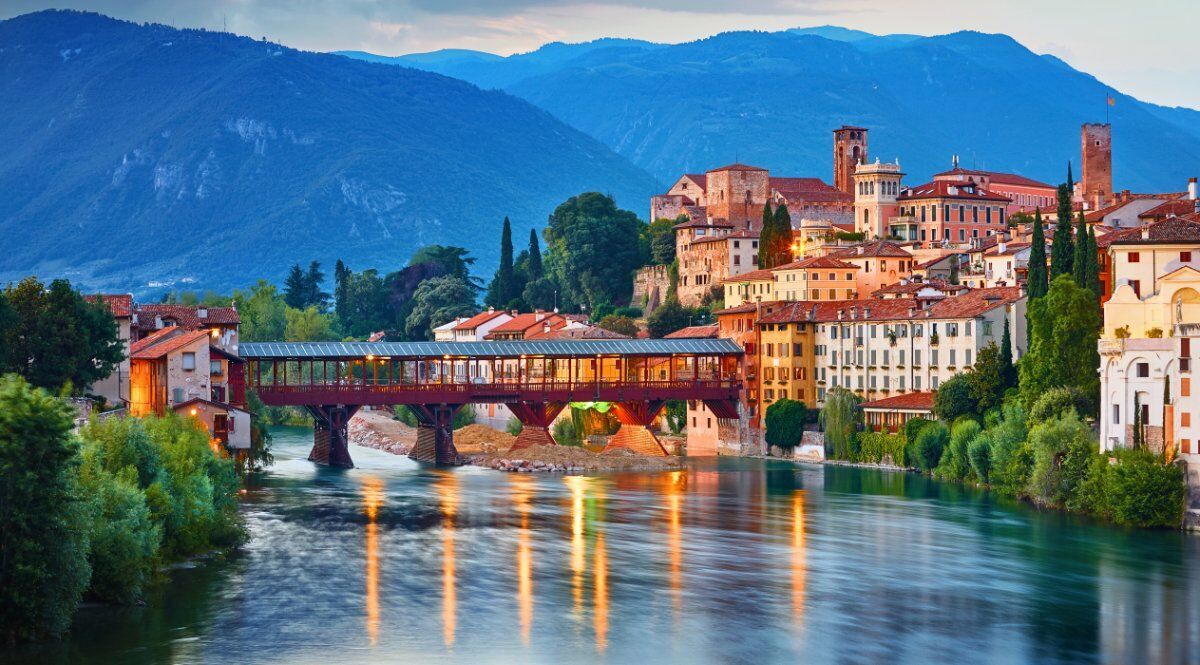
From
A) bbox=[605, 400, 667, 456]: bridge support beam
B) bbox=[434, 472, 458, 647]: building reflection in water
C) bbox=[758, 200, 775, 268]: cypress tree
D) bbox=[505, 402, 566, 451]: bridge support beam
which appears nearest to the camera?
bbox=[434, 472, 458, 647]: building reflection in water

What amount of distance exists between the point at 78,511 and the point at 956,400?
5404cm

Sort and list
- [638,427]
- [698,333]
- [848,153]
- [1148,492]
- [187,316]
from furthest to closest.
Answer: [848,153] < [698,333] < [638,427] < [187,316] < [1148,492]

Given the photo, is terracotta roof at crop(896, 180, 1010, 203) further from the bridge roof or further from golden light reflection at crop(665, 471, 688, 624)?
golden light reflection at crop(665, 471, 688, 624)

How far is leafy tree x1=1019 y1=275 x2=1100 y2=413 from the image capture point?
71875 mm

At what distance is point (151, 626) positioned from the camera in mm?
42719

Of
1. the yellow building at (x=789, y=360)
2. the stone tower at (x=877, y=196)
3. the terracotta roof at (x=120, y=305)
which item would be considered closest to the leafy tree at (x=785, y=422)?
the yellow building at (x=789, y=360)

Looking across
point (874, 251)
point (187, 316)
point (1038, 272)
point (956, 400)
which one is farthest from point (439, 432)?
point (1038, 272)

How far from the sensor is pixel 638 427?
347 ft

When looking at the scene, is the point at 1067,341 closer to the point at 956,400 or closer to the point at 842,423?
the point at 956,400

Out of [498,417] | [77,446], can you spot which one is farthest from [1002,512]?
[498,417]

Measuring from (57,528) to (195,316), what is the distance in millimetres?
56859

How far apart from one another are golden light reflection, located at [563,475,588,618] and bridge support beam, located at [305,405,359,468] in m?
15.3

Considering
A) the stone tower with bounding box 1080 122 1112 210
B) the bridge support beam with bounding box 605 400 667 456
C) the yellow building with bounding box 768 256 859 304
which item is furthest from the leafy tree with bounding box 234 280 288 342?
the stone tower with bounding box 1080 122 1112 210

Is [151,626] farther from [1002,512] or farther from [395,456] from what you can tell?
[395,456]
